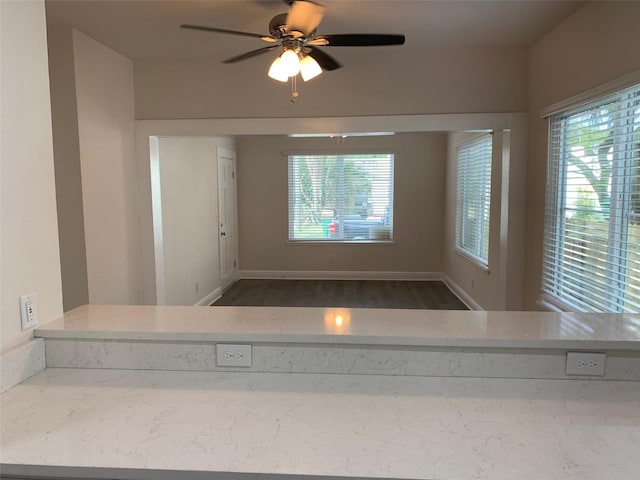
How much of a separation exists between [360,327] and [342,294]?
4.63m

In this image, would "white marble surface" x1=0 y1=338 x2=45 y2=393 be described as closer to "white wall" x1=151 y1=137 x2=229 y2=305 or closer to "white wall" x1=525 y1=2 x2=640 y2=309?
"white wall" x1=151 y1=137 x2=229 y2=305

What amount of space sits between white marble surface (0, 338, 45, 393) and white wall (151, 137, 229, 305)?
8.75 feet

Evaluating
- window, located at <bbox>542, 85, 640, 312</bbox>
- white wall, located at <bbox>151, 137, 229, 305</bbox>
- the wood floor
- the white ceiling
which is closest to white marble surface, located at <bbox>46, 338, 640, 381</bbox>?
window, located at <bbox>542, 85, 640, 312</bbox>

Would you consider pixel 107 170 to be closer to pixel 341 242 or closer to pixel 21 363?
pixel 21 363

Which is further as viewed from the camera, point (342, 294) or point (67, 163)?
point (342, 294)

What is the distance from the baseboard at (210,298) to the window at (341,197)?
1649 millimetres

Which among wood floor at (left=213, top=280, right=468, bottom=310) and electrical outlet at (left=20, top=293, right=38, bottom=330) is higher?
electrical outlet at (left=20, top=293, right=38, bottom=330)

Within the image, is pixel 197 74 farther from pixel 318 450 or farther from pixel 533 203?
pixel 318 450

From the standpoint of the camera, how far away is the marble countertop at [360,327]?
1363 millimetres

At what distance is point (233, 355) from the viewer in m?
1.42

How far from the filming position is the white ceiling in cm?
265

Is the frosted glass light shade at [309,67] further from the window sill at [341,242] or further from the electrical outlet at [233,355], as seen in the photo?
the window sill at [341,242]

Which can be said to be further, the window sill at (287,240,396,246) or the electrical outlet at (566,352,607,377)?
the window sill at (287,240,396,246)

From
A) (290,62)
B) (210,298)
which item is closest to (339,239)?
(210,298)
